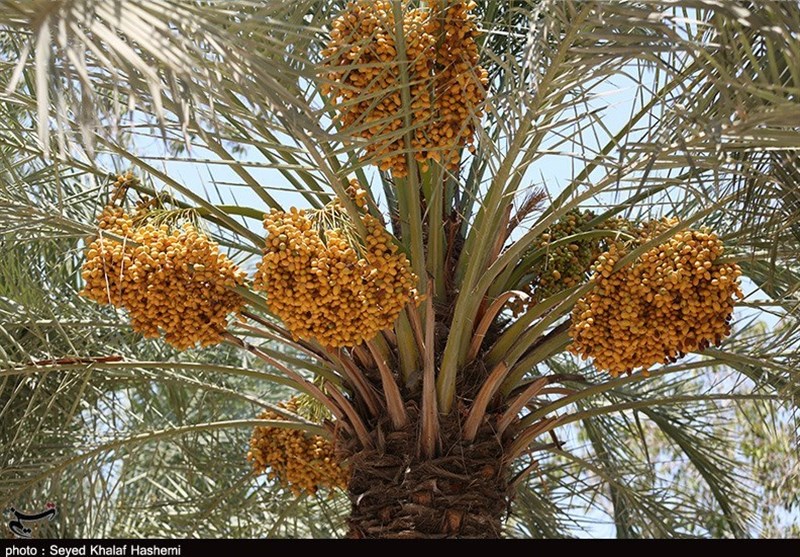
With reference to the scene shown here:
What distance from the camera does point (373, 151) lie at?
347 centimetres

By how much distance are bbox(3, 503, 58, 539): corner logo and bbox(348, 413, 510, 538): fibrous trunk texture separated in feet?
5.15

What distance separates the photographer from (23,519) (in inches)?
190

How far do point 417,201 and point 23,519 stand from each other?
2410 millimetres

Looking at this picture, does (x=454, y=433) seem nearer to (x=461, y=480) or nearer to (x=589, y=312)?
(x=461, y=480)

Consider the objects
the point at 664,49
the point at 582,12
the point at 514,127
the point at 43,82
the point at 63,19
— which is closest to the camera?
the point at 43,82

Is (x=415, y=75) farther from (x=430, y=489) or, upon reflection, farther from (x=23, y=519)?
(x=23, y=519)

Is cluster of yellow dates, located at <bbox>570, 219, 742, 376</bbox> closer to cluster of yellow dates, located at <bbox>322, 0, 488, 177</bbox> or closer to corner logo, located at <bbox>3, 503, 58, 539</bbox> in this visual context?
cluster of yellow dates, located at <bbox>322, 0, 488, 177</bbox>

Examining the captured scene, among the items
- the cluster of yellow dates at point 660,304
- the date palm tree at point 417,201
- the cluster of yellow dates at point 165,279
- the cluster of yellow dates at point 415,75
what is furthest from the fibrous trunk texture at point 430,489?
the cluster of yellow dates at point 415,75

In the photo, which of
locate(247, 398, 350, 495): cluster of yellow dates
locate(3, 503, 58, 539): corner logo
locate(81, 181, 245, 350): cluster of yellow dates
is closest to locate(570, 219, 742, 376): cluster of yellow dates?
locate(81, 181, 245, 350): cluster of yellow dates
